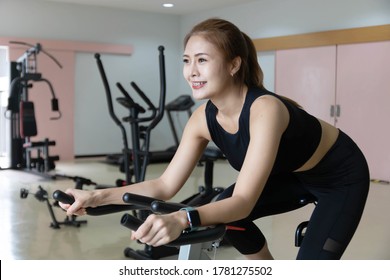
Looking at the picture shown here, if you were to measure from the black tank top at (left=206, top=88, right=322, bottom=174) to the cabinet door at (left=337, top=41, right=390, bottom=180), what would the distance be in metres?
5.46

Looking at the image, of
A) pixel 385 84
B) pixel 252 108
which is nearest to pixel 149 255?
pixel 252 108

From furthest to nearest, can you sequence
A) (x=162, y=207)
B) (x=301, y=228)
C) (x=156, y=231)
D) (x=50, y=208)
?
(x=50, y=208) → (x=301, y=228) → (x=162, y=207) → (x=156, y=231)

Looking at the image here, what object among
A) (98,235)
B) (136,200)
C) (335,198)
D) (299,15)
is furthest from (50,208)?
(299,15)

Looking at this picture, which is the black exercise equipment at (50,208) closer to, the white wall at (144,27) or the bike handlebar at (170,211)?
the bike handlebar at (170,211)

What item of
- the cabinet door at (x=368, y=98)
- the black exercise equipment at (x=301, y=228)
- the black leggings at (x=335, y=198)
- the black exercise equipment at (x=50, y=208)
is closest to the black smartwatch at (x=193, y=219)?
the black leggings at (x=335, y=198)

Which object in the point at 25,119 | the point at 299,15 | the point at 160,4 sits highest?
the point at 160,4

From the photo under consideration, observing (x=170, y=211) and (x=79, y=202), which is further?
(x=79, y=202)

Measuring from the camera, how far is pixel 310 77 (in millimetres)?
7570

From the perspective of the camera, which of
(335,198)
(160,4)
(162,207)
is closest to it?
(162,207)

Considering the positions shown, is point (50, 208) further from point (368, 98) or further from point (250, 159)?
point (368, 98)

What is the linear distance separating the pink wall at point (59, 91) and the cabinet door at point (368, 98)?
433 cm

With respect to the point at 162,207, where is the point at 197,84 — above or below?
above

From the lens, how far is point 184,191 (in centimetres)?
584

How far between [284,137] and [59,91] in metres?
7.73
